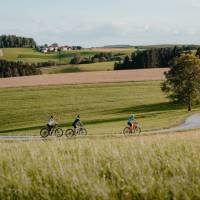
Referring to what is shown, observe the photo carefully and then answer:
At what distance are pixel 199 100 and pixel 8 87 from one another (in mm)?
41302

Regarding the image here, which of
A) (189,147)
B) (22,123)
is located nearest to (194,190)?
(189,147)

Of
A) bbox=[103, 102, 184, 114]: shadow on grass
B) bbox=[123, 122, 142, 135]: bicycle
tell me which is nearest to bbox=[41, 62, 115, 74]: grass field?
bbox=[103, 102, 184, 114]: shadow on grass

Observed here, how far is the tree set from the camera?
229ft

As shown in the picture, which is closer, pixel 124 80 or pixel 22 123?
pixel 22 123

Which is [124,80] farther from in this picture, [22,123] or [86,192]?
[86,192]

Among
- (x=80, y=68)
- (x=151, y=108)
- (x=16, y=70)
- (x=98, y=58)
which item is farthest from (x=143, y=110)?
(x=98, y=58)

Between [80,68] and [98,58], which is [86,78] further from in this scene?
[98,58]

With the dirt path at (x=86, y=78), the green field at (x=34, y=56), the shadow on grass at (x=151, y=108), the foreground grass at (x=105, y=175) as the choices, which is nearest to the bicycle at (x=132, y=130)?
the shadow on grass at (x=151, y=108)

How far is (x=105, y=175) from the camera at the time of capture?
4379 mm

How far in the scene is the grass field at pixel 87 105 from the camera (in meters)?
62.9

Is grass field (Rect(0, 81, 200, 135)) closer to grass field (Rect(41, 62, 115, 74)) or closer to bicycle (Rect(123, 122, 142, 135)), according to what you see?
bicycle (Rect(123, 122, 142, 135))

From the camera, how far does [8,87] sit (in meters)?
96.9

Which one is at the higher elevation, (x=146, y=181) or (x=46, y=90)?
(x=146, y=181)

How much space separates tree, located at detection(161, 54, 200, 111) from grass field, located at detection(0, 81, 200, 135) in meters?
2.21
